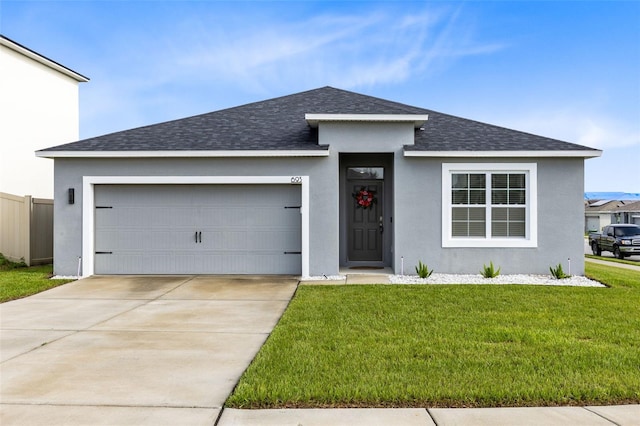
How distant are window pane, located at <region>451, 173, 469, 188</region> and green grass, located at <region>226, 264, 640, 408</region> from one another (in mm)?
3531

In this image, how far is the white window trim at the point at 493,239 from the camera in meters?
11.7

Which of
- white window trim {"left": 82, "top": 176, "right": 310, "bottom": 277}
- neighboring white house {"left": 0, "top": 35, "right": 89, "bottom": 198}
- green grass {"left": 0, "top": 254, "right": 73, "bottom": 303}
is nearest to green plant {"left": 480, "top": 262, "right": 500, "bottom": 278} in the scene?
white window trim {"left": 82, "top": 176, "right": 310, "bottom": 277}

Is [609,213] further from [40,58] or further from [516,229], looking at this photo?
[40,58]

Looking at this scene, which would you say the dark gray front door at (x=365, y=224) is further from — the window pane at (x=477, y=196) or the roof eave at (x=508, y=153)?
the window pane at (x=477, y=196)

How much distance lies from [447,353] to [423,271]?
19.3 ft

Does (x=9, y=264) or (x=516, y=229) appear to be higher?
(x=516, y=229)

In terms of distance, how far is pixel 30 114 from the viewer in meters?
18.3

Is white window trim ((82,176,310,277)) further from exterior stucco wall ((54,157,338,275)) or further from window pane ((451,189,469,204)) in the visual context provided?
window pane ((451,189,469,204))

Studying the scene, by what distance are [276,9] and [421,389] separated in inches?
526

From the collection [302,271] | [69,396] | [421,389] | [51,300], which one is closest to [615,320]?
[421,389]

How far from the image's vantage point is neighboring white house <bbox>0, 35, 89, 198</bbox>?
1702 cm

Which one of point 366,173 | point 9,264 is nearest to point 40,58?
point 9,264

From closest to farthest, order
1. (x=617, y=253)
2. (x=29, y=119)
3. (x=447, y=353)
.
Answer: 1. (x=447, y=353)
2. (x=29, y=119)
3. (x=617, y=253)

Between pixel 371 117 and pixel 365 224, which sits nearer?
pixel 371 117
